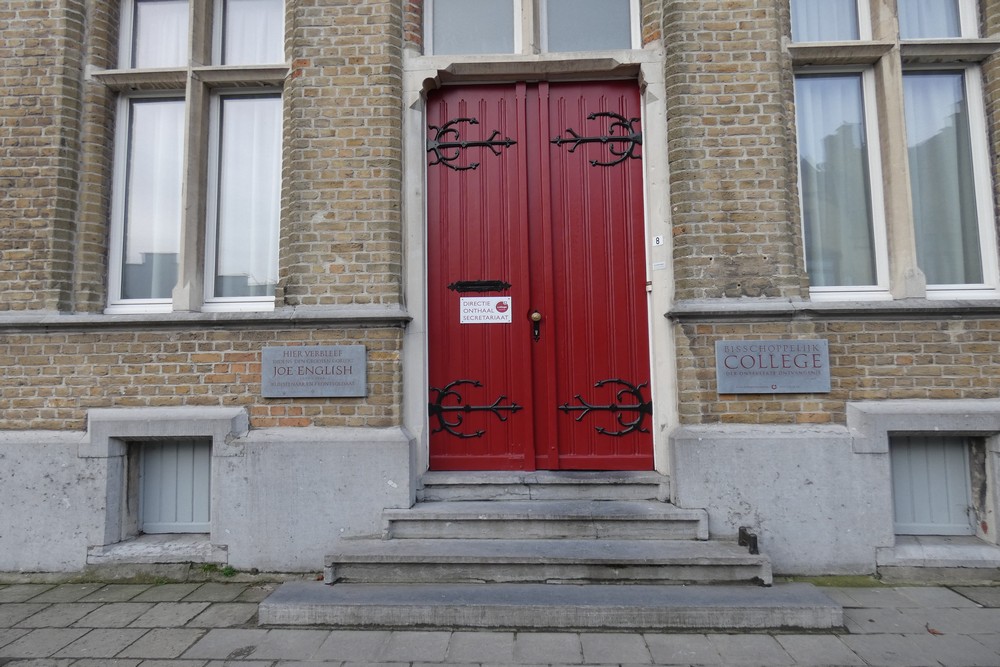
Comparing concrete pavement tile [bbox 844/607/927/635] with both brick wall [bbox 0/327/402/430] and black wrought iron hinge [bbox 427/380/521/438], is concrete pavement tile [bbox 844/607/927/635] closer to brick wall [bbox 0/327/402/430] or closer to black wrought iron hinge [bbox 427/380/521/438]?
black wrought iron hinge [bbox 427/380/521/438]

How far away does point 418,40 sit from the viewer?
4.61 meters

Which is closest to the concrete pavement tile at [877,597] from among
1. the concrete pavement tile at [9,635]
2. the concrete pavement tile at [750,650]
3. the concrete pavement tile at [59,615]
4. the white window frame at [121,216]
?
the concrete pavement tile at [750,650]

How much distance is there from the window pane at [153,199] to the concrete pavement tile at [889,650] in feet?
17.3

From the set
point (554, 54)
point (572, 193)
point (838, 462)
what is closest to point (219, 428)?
point (572, 193)

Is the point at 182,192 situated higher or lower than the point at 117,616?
higher

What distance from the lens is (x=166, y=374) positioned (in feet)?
14.1

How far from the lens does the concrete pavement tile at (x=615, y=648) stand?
2920 millimetres

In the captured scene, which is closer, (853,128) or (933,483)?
(933,483)

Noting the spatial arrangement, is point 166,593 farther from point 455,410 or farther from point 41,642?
point 455,410

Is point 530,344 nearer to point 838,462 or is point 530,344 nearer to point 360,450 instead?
point 360,450

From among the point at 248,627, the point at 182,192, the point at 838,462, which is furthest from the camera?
the point at 182,192

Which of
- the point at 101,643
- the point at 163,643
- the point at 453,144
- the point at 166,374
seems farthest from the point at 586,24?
the point at 101,643

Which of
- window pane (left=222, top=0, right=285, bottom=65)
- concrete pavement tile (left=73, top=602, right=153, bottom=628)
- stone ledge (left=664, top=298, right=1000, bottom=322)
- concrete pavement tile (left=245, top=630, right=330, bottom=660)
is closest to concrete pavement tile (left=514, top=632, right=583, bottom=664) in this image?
concrete pavement tile (left=245, top=630, right=330, bottom=660)

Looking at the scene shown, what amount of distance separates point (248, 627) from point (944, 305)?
505 centimetres
